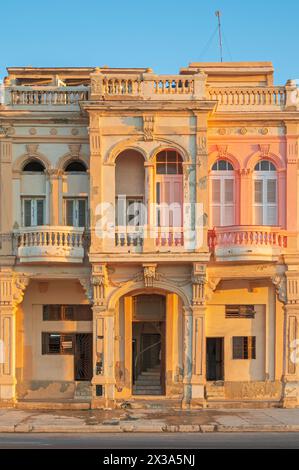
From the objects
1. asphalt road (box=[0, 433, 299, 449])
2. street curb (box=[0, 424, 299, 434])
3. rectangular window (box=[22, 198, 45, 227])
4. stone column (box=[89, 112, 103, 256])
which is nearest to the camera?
asphalt road (box=[0, 433, 299, 449])

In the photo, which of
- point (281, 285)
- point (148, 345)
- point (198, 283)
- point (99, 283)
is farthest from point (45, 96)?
point (281, 285)

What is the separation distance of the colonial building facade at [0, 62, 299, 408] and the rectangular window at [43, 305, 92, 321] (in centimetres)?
3

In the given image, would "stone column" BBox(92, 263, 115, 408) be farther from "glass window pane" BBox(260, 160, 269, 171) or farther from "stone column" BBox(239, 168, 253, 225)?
"glass window pane" BBox(260, 160, 269, 171)

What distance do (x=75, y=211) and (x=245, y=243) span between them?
5491mm

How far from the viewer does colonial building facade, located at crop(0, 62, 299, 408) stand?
23.1m

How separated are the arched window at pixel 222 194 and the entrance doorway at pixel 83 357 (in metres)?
5.58

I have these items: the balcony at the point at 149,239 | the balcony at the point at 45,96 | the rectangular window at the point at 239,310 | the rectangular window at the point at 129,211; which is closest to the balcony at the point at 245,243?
the balcony at the point at 149,239

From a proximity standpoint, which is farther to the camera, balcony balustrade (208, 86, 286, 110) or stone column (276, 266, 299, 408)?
balcony balustrade (208, 86, 286, 110)

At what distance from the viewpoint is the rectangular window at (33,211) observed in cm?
2428

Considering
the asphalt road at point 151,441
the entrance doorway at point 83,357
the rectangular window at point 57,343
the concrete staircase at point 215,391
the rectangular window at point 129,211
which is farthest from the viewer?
the rectangular window at point 57,343

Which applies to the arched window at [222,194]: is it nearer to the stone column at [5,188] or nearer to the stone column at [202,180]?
the stone column at [202,180]

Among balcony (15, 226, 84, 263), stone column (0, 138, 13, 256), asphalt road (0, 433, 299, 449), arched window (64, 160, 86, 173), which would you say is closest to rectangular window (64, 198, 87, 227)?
arched window (64, 160, 86, 173)

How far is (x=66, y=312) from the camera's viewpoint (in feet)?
82.5
